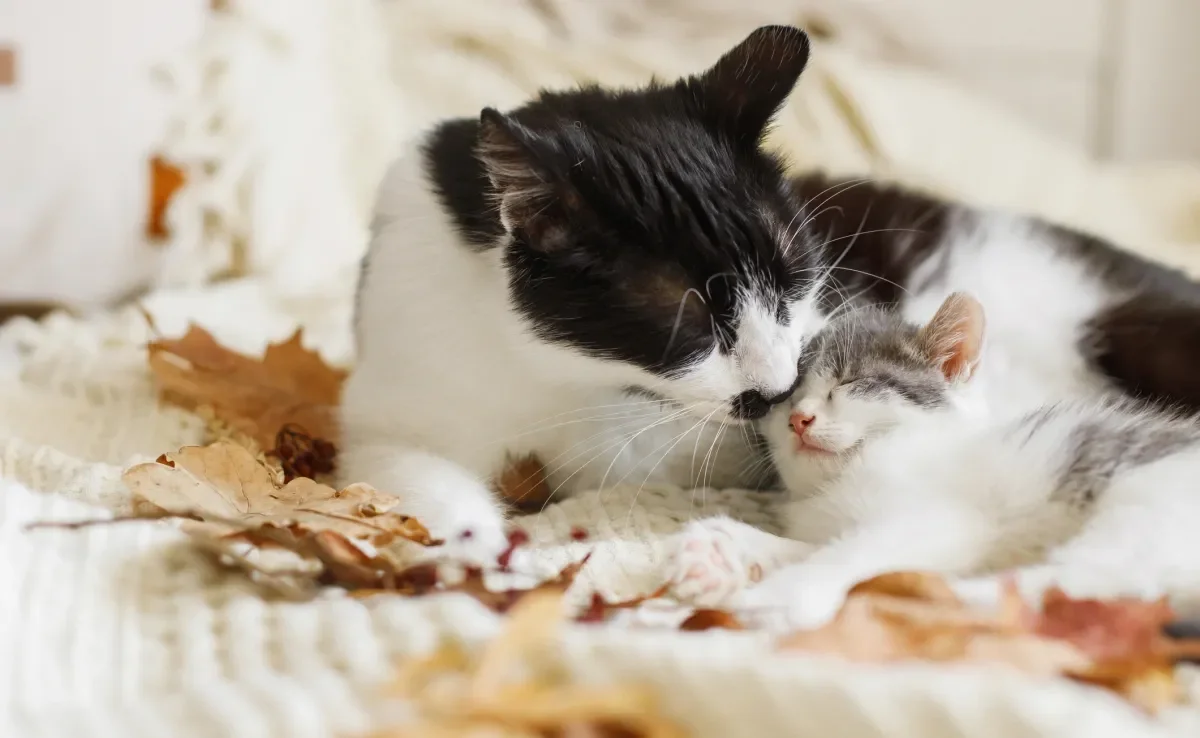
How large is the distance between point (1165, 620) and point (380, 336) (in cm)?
81

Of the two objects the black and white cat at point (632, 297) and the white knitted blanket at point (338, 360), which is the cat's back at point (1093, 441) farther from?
the white knitted blanket at point (338, 360)

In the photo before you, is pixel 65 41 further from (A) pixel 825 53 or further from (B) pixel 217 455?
(B) pixel 217 455

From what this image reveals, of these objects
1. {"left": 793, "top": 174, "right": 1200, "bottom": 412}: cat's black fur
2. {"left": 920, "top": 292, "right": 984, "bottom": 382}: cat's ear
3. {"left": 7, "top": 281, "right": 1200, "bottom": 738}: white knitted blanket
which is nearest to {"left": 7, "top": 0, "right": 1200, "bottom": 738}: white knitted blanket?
{"left": 7, "top": 281, "right": 1200, "bottom": 738}: white knitted blanket

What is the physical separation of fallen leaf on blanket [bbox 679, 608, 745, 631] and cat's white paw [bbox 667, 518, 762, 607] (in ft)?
0.29

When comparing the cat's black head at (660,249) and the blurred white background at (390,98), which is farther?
the blurred white background at (390,98)

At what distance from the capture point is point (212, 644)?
600 millimetres

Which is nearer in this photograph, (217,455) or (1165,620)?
(1165,620)

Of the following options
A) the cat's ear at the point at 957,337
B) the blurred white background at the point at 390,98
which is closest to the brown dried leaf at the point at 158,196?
the blurred white background at the point at 390,98

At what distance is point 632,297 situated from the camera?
0.85 meters

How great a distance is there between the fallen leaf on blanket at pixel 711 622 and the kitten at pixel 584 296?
0.25 metres

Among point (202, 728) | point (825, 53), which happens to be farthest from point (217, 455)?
point (825, 53)

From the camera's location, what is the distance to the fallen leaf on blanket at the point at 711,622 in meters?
0.65

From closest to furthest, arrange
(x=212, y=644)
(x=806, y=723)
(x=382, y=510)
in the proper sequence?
(x=806, y=723)
(x=212, y=644)
(x=382, y=510)

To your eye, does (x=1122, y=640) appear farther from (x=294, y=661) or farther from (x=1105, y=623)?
(x=294, y=661)
